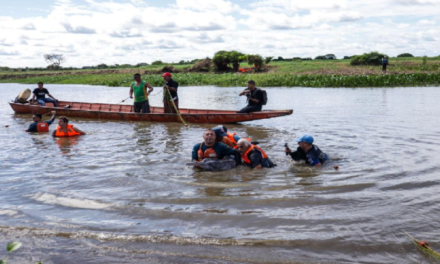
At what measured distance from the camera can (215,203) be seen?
658 centimetres

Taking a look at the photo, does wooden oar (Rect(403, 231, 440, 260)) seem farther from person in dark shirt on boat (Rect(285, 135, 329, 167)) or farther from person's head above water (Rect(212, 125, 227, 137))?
person's head above water (Rect(212, 125, 227, 137))

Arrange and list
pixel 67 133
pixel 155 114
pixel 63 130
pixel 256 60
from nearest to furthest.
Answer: pixel 63 130 → pixel 67 133 → pixel 155 114 → pixel 256 60

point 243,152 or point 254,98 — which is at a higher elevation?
point 254,98

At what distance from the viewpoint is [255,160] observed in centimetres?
862

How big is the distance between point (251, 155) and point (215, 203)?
2.26 meters

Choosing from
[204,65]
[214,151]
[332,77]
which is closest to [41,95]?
[214,151]

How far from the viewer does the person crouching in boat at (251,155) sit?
859cm

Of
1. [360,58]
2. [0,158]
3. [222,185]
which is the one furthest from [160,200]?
[360,58]

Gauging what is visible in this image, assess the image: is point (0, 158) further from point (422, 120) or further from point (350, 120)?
point (422, 120)

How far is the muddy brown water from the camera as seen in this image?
490cm

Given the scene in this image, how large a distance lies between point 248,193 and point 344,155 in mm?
3793

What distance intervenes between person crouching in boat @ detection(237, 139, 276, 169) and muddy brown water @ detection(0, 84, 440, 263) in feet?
0.87

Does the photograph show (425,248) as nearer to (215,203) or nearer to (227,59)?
(215,203)

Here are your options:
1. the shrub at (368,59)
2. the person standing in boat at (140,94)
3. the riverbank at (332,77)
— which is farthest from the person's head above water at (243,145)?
the shrub at (368,59)
